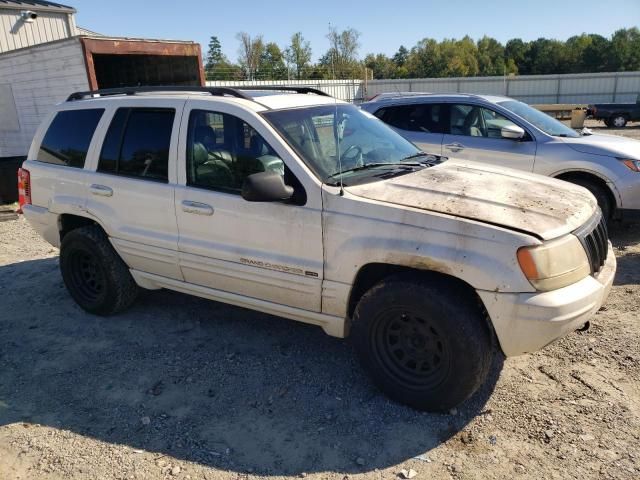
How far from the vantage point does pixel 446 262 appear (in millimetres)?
2871

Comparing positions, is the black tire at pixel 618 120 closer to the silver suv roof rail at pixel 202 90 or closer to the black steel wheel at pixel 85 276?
the silver suv roof rail at pixel 202 90

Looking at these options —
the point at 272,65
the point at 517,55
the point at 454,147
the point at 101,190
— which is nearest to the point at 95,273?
the point at 101,190

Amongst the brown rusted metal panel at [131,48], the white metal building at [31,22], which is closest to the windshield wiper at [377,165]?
the brown rusted metal panel at [131,48]

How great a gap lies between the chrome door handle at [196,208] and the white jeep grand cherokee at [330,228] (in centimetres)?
1

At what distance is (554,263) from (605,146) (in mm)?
4379

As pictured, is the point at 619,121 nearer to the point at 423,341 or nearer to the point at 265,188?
the point at 423,341

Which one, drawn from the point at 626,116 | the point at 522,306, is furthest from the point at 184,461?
the point at 626,116

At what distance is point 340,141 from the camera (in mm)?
3807

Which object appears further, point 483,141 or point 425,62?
point 425,62

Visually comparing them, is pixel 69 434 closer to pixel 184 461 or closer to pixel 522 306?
pixel 184 461

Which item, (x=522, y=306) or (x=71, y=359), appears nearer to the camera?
(x=522, y=306)

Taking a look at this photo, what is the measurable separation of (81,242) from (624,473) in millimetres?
4322

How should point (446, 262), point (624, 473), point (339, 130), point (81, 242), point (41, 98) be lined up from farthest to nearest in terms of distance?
point (41, 98) → point (81, 242) → point (339, 130) → point (446, 262) → point (624, 473)

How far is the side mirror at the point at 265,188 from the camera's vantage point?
3.16m
